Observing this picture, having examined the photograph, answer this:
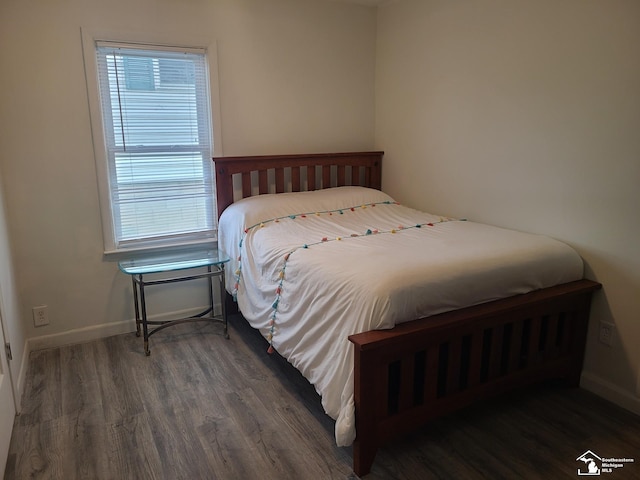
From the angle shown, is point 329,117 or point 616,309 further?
point 329,117

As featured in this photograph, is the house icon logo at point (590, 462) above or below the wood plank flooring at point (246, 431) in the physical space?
above

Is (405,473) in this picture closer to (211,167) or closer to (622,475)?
(622,475)

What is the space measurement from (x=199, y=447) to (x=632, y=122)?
8.04 feet

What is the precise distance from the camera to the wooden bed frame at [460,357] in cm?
183

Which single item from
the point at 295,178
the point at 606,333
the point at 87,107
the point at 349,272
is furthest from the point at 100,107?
the point at 606,333

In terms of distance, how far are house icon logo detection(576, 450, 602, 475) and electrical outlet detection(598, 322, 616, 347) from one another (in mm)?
640

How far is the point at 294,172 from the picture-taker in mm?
3600

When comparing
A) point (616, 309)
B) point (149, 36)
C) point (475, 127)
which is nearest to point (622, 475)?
point (616, 309)

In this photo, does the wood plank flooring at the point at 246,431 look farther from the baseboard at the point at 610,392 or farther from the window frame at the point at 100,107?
the window frame at the point at 100,107

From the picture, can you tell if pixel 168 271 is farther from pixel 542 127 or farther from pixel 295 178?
pixel 542 127

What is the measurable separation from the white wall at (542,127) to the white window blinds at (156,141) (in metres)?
1.57

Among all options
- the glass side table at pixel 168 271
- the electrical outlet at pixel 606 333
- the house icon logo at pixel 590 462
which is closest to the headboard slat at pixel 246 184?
the glass side table at pixel 168 271

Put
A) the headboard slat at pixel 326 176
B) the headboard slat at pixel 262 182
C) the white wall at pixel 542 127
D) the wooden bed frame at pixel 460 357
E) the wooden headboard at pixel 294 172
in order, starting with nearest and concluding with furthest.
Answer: the wooden bed frame at pixel 460 357 < the white wall at pixel 542 127 < the wooden headboard at pixel 294 172 < the headboard slat at pixel 262 182 < the headboard slat at pixel 326 176

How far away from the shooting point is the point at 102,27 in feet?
9.38
